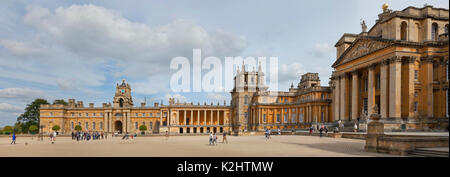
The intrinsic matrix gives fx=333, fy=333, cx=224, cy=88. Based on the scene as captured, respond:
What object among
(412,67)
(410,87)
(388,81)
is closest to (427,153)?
(410,87)

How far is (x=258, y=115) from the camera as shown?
254 ft

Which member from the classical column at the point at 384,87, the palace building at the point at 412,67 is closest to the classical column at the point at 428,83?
the palace building at the point at 412,67

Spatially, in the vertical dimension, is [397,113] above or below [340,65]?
below

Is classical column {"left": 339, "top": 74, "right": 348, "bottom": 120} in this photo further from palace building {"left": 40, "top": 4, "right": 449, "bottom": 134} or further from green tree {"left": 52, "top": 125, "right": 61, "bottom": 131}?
green tree {"left": 52, "top": 125, "right": 61, "bottom": 131}

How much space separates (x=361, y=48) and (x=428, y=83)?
29.6 feet

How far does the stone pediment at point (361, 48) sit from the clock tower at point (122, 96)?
60438mm

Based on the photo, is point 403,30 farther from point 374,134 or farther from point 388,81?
point 374,134

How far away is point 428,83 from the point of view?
3500 cm

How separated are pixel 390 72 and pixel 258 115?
43538 mm

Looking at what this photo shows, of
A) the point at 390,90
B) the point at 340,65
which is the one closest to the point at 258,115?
the point at 340,65

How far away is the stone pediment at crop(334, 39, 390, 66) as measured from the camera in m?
38.2
